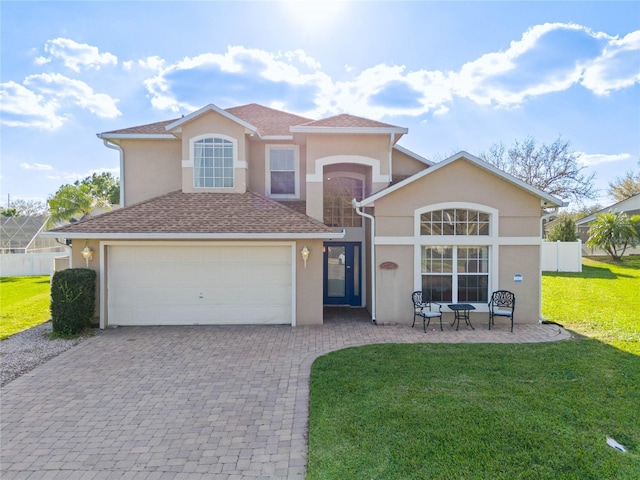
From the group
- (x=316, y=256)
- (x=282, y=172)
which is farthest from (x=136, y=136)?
(x=316, y=256)

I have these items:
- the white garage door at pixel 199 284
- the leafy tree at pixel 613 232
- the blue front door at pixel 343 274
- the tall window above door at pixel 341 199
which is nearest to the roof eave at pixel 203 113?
the tall window above door at pixel 341 199

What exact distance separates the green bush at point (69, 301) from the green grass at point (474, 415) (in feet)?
22.6

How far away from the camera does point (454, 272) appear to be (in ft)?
35.8

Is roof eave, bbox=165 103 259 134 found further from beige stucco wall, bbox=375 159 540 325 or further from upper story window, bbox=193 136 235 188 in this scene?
beige stucco wall, bbox=375 159 540 325

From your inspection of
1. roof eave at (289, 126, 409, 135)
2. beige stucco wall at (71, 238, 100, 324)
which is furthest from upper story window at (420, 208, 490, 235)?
beige stucco wall at (71, 238, 100, 324)

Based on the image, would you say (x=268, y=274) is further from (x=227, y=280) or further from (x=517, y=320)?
(x=517, y=320)

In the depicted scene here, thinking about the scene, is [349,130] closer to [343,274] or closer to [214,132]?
[214,132]

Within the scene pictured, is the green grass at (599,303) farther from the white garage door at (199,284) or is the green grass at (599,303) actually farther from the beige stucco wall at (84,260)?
the beige stucco wall at (84,260)

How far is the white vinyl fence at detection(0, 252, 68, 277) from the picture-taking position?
79.7 feet

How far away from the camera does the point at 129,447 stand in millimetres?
4738

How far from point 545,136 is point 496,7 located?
28091 millimetres

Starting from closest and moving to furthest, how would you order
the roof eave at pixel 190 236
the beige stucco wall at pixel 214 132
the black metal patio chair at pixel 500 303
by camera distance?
the roof eave at pixel 190 236
the black metal patio chair at pixel 500 303
the beige stucco wall at pixel 214 132

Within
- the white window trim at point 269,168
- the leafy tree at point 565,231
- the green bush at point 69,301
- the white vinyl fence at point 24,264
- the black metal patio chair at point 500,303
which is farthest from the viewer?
the leafy tree at point 565,231

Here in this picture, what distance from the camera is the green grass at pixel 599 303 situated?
991 centimetres
